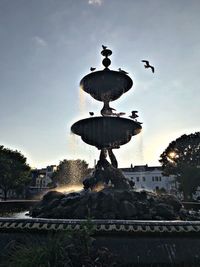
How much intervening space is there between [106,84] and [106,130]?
7.81 ft

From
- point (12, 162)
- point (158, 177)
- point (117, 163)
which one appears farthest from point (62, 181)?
point (117, 163)

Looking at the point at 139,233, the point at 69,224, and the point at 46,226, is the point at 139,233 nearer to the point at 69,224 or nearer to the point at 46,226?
the point at 69,224

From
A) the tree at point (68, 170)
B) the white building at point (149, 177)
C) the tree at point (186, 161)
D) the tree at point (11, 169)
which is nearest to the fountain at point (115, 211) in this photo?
the tree at point (186, 161)

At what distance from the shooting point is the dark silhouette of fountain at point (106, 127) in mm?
10359

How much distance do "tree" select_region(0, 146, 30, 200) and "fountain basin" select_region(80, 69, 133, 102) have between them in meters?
34.5

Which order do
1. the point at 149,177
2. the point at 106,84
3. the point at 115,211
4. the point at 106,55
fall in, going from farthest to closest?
the point at 149,177
the point at 106,55
the point at 106,84
the point at 115,211

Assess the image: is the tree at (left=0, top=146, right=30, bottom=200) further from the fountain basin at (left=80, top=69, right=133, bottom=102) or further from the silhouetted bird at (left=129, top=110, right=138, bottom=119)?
the silhouetted bird at (left=129, top=110, right=138, bottom=119)

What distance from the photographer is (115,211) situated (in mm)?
7398

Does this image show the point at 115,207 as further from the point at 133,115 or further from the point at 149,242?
the point at 133,115

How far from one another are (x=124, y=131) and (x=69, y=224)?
20.0ft

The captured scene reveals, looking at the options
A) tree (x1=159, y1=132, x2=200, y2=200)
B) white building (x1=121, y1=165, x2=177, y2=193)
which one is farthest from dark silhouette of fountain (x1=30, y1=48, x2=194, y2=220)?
white building (x1=121, y1=165, x2=177, y2=193)

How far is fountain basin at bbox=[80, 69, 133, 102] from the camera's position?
11.3 m

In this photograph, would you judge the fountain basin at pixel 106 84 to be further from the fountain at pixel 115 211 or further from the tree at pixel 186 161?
the tree at pixel 186 161

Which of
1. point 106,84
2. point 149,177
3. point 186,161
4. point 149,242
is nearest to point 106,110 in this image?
point 106,84
